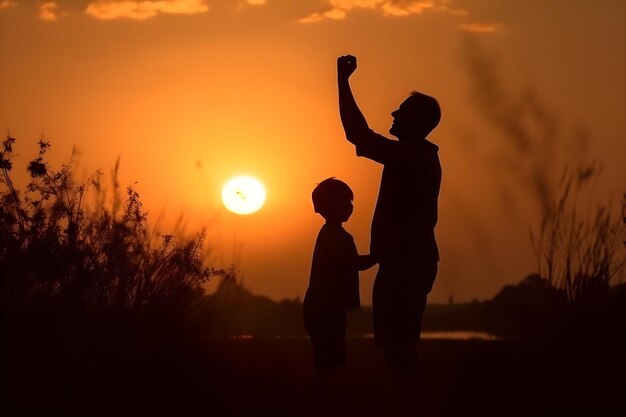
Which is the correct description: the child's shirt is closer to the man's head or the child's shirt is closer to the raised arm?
the man's head

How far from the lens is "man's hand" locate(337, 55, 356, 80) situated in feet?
22.1

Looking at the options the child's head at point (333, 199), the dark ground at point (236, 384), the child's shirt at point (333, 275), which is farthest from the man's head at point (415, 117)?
the dark ground at point (236, 384)

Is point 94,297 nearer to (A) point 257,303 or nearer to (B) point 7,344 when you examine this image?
(A) point 257,303

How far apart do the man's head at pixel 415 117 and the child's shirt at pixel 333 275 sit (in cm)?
103

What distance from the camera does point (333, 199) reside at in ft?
25.8

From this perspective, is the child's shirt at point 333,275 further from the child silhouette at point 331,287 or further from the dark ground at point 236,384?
the dark ground at point 236,384

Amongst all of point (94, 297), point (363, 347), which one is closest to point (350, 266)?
point (94, 297)

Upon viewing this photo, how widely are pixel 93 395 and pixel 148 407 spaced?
0.38 meters

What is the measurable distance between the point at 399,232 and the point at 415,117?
746 mm

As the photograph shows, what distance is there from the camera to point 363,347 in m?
13.0

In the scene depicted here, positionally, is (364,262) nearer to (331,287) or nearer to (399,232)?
(331,287)

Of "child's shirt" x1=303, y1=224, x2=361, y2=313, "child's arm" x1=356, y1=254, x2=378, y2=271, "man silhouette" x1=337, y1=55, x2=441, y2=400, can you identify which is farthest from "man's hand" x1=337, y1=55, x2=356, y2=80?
"child's shirt" x1=303, y1=224, x2=361, y2=313

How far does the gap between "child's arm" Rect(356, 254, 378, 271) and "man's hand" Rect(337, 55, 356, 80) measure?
1.18 meters

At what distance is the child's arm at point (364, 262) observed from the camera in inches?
283
